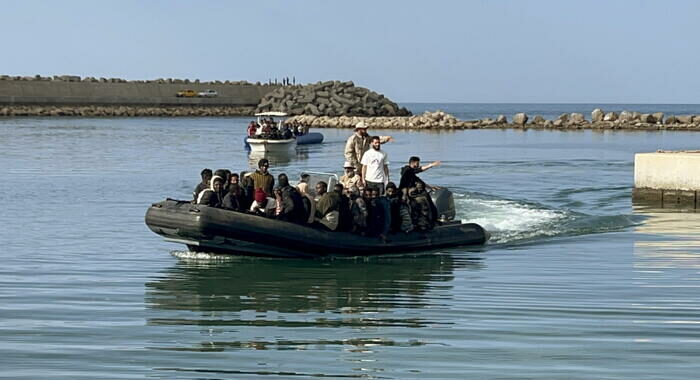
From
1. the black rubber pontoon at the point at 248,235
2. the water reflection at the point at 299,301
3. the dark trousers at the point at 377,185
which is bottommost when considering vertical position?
the water reflection at the point at 299,301

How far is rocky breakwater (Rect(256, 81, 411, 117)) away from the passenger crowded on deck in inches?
3456

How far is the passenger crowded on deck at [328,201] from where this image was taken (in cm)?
1658

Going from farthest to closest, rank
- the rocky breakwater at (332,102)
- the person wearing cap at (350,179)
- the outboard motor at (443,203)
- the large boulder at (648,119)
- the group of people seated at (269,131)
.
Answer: the rocky breakwater at (332,102) → the large boulder at (648,119) → the group of people seated at (269,131) → the outboard motor at (443,203) → the person wearing cap at (350,179)

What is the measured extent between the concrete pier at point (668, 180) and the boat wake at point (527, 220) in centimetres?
170

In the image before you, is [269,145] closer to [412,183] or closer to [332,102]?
[412,183]

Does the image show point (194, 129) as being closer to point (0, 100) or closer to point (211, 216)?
point (0, 100)

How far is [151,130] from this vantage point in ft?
271

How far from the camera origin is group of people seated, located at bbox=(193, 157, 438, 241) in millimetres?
16578

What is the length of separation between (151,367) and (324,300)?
417 cm

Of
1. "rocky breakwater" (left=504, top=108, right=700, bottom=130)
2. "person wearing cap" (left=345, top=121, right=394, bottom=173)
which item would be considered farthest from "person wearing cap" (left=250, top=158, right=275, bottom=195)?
"rocky breakwater" (left=504, top=108, right=700, bottom=130)

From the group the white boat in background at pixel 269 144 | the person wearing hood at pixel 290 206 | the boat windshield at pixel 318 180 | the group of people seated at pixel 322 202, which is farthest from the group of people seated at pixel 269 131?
the person wearing hood at pixel 290 206

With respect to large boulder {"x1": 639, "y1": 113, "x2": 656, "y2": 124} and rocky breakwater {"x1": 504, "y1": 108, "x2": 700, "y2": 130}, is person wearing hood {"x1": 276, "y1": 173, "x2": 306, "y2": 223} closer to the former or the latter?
rocky breakwater {"x1": 504, "y1": 108, "x2": 700, "y2": 130}

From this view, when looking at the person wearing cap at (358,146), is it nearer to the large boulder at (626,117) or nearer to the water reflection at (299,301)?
the water reflection at (299,301)

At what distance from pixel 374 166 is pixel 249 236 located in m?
2.89
